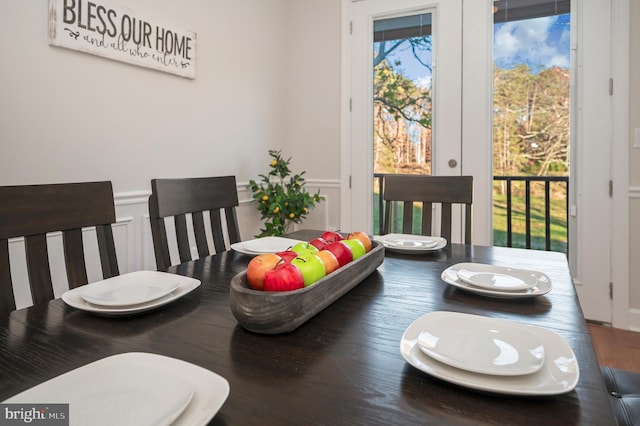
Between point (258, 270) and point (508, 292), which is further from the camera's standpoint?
point (508, 292)

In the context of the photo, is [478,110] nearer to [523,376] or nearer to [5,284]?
[523,376]

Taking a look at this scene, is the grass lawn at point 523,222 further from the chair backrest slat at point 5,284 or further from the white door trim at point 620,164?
the chair backrest slat at point 5,284

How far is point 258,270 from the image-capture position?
74 cm

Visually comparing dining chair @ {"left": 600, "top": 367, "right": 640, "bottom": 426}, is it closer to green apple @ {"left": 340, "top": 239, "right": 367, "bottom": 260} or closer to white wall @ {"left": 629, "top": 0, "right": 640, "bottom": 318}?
green apple @ {"left": 340, "top": 239, "right": 367, "bottom": 260}

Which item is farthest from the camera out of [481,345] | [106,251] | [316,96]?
[316,96]

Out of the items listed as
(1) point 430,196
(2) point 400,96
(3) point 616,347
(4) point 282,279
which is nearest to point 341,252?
(4) point 282,279

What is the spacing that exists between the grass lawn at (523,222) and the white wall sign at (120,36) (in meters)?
1.75

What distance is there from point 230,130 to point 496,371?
2.57 meters

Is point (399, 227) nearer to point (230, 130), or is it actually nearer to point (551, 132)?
point (551, 132)

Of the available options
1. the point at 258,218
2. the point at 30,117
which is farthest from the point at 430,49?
the point at 30,117

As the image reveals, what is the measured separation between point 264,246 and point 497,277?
766 millimetres

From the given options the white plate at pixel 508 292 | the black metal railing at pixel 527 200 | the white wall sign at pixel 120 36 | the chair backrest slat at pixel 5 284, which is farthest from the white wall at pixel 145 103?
the white plate at pixel 508 292

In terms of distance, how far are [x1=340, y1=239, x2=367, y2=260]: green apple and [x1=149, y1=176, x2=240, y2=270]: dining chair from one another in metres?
0.66

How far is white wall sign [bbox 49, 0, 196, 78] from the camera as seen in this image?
1742 mm
